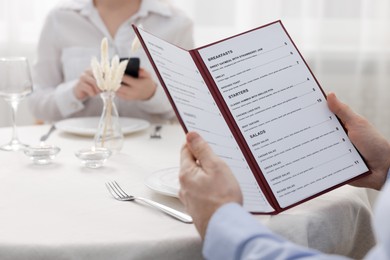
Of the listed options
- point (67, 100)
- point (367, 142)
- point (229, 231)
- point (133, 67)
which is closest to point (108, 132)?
point (133, 67)

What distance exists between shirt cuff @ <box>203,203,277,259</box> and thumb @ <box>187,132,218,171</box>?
96 millimetres

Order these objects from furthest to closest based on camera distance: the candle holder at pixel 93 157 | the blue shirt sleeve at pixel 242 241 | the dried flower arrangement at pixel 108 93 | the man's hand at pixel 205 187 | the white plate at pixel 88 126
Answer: the white plate at pixel 88 126 < the dried flower arrangement at pixel 108 93 < the candle holder at pixel 93 157 < the man's hand at pixel 205 187 < the blue shirt sleeve at pixel 242 241

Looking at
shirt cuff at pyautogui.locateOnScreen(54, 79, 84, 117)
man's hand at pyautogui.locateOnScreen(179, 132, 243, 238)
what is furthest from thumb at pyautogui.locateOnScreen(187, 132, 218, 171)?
shirt cuff at pyautogui.locateOnScreen(54, 79, 84, 117)

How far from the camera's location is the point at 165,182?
1249 mm

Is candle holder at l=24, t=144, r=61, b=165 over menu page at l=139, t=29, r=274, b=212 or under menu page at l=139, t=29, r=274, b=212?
under

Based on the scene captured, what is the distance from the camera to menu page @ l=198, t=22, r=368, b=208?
1124 mm

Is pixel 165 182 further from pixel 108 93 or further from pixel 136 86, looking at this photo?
pixel 136 86

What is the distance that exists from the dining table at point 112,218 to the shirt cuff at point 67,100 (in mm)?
634

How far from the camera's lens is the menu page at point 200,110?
3.48ft

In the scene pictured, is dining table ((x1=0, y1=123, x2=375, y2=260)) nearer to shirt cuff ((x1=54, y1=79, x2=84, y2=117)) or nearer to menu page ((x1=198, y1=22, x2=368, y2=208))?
menu page ((x1=198, y1=22, x2=368, y2=208))

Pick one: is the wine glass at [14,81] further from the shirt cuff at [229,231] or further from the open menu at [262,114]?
the shirt cuff at [229,231]

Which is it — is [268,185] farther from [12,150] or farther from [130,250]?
[12,150]

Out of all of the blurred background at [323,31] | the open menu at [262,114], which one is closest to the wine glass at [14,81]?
the open menu at [262,114]

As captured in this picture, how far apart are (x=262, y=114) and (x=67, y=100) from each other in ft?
3.83
